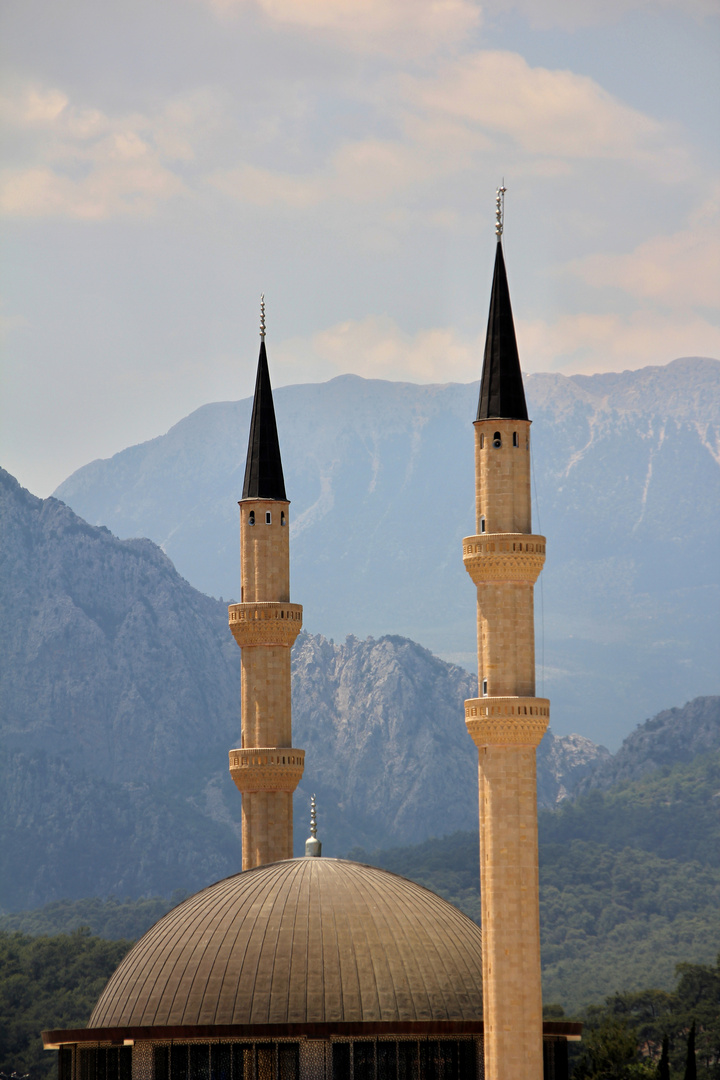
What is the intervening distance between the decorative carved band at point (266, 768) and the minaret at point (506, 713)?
35.7 feet

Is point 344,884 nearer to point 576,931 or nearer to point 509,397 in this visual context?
point 509,397

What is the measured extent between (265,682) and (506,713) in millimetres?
12685

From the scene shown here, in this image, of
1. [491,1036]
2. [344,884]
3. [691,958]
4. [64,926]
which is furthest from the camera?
[64,926]

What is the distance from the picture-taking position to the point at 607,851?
644 ft

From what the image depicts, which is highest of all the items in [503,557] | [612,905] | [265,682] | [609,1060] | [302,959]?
[503,557]

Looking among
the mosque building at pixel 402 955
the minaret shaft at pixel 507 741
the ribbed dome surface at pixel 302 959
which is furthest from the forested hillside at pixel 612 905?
the minaret shaft at pixel 507 741

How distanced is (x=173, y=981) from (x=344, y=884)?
4.71 m

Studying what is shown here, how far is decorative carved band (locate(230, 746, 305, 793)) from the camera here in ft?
159

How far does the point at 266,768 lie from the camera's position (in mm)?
48531

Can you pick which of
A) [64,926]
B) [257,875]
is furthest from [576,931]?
[257,875]

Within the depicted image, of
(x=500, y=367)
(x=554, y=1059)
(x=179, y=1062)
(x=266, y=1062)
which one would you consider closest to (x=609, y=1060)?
(x=554, y=1059)

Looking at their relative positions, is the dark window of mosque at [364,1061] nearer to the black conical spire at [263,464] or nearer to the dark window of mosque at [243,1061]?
the dark window of mosque at [243,1061]

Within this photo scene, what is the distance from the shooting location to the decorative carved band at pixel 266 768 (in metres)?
48.6

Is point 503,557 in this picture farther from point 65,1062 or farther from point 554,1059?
point 65,1062
